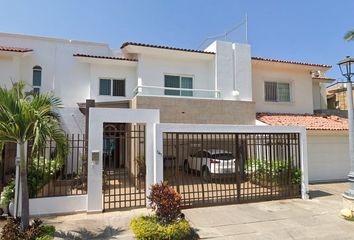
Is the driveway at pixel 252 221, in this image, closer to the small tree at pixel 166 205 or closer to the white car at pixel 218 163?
the small tree at pixel 166 205

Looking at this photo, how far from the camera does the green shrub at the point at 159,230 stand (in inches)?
276

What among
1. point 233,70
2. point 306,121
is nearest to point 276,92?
point 306,121

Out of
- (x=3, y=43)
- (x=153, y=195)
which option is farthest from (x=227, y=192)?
(x=3, y=43)

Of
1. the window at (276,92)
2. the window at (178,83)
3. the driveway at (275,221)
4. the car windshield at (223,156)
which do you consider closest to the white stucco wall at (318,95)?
the window at (276,92)

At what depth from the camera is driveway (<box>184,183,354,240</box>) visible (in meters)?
7.76

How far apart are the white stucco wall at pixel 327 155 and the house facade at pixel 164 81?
58 mm

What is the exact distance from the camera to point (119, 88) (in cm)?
1692

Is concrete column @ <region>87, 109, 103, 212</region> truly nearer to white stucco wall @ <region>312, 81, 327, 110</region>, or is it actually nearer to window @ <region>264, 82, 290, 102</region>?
window @ <region>264, 82, 290, 102</region>

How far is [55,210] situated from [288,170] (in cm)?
940

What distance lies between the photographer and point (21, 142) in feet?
21.2

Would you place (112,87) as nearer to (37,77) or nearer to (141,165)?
(37,77)

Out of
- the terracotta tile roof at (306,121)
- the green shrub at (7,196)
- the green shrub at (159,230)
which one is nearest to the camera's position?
the green shrub at (159,230)

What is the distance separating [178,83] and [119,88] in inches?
144

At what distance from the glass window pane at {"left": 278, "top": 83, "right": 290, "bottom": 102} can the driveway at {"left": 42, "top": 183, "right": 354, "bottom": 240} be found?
30.8 feet
